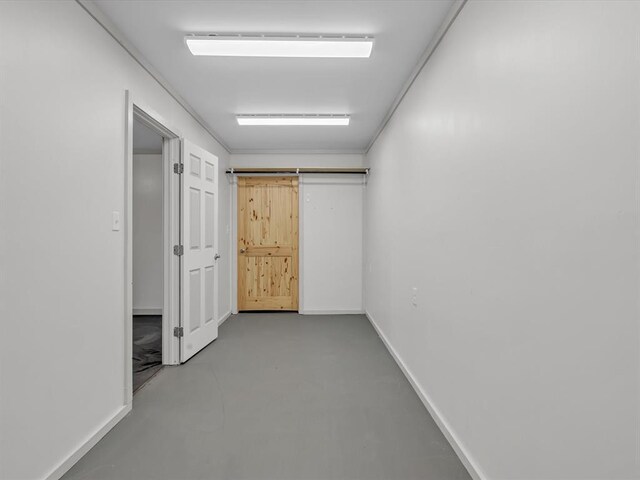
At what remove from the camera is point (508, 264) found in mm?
1384

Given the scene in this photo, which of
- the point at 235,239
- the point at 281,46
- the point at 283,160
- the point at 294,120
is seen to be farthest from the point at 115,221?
the point at 283,160

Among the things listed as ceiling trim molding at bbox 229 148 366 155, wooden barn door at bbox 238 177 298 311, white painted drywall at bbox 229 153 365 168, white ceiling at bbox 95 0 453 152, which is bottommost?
wooden barn door at bbox 238 177 298 311

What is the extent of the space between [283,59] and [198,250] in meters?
1.97

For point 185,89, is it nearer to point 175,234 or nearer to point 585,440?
point 175,234

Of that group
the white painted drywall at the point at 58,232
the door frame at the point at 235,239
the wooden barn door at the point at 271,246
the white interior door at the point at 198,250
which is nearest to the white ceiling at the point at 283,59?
the white painted drywall at the point at 58,232

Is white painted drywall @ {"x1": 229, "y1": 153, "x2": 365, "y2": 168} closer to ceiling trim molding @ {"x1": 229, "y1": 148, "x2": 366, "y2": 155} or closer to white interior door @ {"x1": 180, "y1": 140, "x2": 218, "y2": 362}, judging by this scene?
ceiling trim molding @ {"x1": 229, "y1": 148, "x2": 366, "y2": 155}

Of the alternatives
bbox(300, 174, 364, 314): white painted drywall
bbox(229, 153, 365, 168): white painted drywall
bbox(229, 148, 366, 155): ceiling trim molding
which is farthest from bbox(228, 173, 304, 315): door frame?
bbox(229, 148, 366, 155): ceiling trim molding

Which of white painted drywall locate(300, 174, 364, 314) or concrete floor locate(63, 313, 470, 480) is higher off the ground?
white painted drywall locate(300, 174, 364, 314)

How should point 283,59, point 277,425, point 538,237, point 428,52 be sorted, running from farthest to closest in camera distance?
1. point 283,59
2. point 428,52
3. point 277,425
4. point 538,237

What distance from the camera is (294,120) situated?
3.83 meters

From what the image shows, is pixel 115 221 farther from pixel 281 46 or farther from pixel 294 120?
pixel 294 120

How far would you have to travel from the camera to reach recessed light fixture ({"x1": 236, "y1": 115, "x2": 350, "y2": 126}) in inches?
147

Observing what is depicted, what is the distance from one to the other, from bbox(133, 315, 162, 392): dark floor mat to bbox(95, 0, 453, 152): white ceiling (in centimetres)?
250

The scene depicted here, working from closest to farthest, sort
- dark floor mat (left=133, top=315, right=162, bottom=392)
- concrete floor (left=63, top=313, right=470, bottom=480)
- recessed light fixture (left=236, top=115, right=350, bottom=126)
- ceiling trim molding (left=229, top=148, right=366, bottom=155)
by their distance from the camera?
concrete floor (left=63, top=313, right=470, bottom=480) < dark floor mat (left=133, top=315, right=162, bottom=392) < recessed light fixture (left=236, top=115, right=350, bottom=126) < ceiling trim molding (left=229, top=148, right=366, bottom=155)
